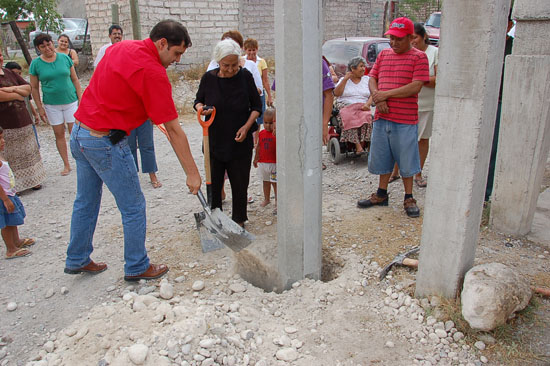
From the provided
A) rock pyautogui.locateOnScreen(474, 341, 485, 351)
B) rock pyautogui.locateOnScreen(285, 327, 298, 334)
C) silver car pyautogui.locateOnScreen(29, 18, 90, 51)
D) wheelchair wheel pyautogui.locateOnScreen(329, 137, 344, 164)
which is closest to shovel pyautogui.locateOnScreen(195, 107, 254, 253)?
rock pyautogui.locateOnScreen(285, 327, 298, 334)

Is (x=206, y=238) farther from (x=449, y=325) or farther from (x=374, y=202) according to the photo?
(x=449, y=325)

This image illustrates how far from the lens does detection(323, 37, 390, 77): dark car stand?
32.8 feet

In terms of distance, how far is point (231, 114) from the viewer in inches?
150

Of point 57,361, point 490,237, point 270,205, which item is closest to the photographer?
point 57,361

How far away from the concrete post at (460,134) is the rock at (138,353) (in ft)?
5.87

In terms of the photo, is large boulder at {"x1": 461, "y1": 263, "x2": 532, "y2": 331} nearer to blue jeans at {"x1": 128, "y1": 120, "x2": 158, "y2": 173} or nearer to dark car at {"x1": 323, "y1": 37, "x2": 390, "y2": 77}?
blue jeans at {"x1": 128, "y1": 120, "x2": 158, "y2": 173}

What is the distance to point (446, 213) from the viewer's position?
2664 mm

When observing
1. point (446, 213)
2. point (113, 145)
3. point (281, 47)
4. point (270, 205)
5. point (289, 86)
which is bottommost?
point (270, 205)

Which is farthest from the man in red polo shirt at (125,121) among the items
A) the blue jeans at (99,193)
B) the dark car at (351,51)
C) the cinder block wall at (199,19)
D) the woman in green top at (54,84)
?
the cinder block wall at (199,19)

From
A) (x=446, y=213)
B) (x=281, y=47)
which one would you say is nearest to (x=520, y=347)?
(x=446, y=213)

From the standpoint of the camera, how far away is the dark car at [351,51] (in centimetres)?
998

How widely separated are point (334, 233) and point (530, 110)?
194 centimetres

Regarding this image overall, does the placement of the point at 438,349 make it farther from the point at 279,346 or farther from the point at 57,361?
the point at 57,361

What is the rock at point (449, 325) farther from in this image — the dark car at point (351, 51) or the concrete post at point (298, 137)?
the dark car at point (351, 51)
